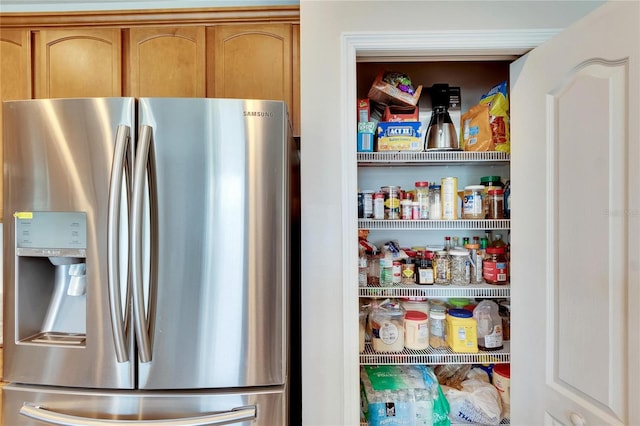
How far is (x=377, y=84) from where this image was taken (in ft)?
3.88

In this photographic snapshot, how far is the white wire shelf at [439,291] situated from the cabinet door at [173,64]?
1.11 meters

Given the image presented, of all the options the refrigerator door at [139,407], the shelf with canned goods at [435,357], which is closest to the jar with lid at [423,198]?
the shelf with canned goods at [435,357]

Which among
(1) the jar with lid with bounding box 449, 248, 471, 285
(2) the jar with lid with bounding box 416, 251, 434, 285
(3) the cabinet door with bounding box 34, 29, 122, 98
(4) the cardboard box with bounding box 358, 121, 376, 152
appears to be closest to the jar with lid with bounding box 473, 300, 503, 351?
(1) the jar with lid with bounding box 449, 248, 471, 285

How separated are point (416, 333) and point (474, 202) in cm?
56

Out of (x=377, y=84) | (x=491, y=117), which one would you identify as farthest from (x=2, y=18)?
(x=491, y=117)

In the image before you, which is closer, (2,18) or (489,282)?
(489,282)

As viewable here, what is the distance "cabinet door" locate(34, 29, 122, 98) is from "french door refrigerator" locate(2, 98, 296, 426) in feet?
1.68

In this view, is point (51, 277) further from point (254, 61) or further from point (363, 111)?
point (363, 111)

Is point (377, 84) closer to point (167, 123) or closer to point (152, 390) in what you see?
point (167, 123)

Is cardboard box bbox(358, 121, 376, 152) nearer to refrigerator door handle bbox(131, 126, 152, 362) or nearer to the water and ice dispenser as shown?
refrigerator door handle bbox(131, 126, 152, 362)

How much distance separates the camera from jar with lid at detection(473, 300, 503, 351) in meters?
1.16

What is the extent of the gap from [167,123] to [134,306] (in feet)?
1.72

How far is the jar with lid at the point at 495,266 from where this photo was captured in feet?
3.83

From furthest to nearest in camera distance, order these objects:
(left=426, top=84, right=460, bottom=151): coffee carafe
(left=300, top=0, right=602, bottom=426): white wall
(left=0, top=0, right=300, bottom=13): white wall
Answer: (left=0, top=0, right=300, bottom=13): white wall < (left=426, top=84, right=460, bottom=151): coffee carafe < (left=300, top=0, right=602, bottom=426): white wall
